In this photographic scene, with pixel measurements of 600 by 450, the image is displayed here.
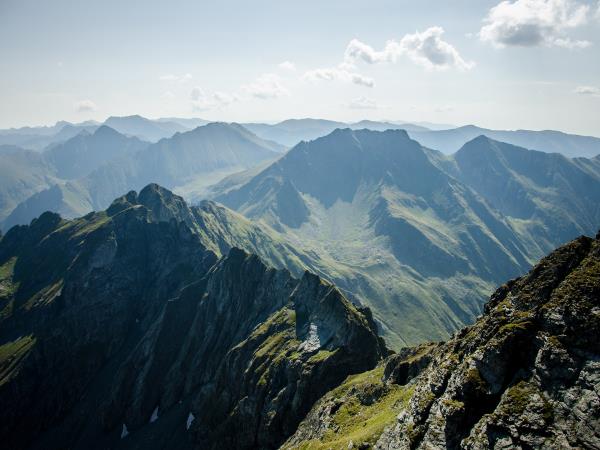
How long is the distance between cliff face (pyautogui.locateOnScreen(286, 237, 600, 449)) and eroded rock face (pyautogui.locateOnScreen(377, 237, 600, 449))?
0.08 meters

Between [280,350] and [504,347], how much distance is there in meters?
96.8

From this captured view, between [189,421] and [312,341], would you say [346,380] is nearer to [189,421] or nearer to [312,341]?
[312,341]

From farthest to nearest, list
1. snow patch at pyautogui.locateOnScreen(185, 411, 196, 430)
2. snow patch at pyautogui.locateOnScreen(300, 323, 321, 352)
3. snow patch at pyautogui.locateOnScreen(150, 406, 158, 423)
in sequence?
snow patch at pyautogui.locateOnScreen(150, 406, 158, 423) < snow patch at pyautogui.locateOnScreen(185, 411, 196, 430) < snow patch at pyautogui.locateOnScreen(300, 323, 321, 352)

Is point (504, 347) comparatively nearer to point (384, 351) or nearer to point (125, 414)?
point (384, 351)

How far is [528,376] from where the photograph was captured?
132 feet

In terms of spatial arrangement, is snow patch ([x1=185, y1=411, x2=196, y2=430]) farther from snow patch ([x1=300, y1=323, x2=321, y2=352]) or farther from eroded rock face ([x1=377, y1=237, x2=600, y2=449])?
eroded rock face ([x1=377, y1=237, x2=600, y2=449])

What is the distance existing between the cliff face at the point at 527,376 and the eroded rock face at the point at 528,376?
81 mm

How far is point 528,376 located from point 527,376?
11 cm

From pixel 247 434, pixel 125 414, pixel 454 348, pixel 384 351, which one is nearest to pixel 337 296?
pixel 384 351

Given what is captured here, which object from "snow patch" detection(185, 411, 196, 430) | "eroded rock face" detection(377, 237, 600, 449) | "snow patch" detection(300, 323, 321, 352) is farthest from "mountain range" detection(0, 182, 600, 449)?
"snow patch" detection(185, 411, 196, 430)

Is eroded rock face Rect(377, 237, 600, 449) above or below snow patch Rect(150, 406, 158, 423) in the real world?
above

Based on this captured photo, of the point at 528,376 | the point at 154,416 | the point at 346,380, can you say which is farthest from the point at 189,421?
the point at 528,376

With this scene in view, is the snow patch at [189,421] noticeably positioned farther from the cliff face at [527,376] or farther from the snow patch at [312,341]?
the cliff face at [527,376]

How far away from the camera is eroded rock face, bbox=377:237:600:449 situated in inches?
1405
